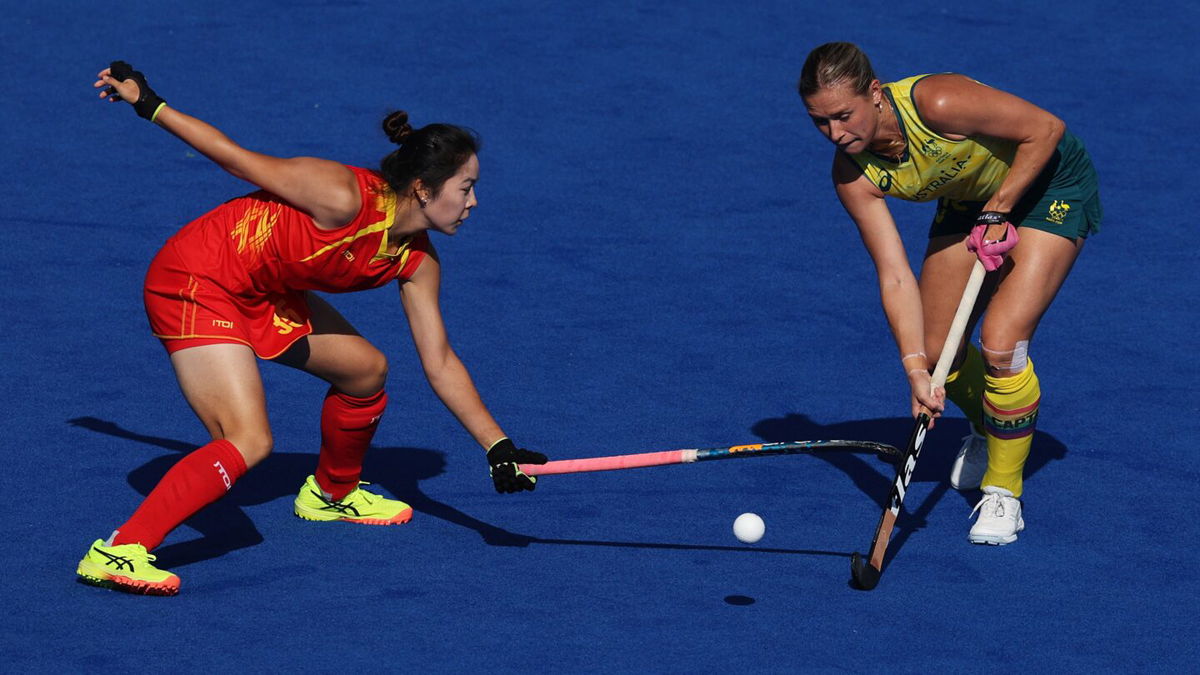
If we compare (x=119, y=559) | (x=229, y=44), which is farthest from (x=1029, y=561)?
(x=229, y=44)

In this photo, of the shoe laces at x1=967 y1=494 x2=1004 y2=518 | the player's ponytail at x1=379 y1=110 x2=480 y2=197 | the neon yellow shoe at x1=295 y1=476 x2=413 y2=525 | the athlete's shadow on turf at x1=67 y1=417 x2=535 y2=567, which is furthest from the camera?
the neon yellow shoe at x1=295 y1=476 x2=413 y2=525

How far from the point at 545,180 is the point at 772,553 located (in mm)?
3789

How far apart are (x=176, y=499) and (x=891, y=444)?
2610mm

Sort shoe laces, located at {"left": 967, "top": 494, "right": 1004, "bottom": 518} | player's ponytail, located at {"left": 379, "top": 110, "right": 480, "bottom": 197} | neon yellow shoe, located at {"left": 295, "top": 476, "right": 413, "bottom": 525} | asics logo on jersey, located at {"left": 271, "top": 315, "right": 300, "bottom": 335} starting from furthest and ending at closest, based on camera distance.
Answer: neon yellow shoe, located at {"left": 295, "top": 476, "right": 413, "bottom": 525} → shoe laces, located at {"left": 967, "top": 494, "right": 1004, "bottom": 518} → asics logo on jersey, located at {"left": 271, "top": 315, "right": 300, "bottom": 335} → player's ponytail, located at {"left": 379, "top": 110, "right": 480, "bottom": 197}

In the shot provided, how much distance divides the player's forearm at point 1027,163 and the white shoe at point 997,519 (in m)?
0.92

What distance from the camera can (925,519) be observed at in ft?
18.8

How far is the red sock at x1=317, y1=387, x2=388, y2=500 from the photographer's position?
5.48 metres

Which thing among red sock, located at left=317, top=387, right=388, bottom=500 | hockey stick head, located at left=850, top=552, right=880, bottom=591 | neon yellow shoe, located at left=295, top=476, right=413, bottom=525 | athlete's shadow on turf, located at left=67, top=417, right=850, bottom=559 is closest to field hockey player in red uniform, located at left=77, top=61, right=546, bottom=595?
red sock, located at left=317, top=387, right=388, bottom=500

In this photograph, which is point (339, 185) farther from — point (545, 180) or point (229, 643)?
point (545, 180)

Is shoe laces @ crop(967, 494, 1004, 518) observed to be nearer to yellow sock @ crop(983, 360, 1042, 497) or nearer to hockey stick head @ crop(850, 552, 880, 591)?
yellow sock @ crop(983, 360, 1042, 497)

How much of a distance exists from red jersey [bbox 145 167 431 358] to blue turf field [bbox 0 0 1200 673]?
2.39 feet

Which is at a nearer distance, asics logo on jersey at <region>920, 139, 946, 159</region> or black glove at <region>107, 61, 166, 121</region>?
black glove at <region>107, 61, 166, 121</region>

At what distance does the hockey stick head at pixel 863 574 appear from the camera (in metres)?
5.08

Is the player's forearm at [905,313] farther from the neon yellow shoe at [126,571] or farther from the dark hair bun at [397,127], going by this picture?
the neon yellow shoe at [126,571]
